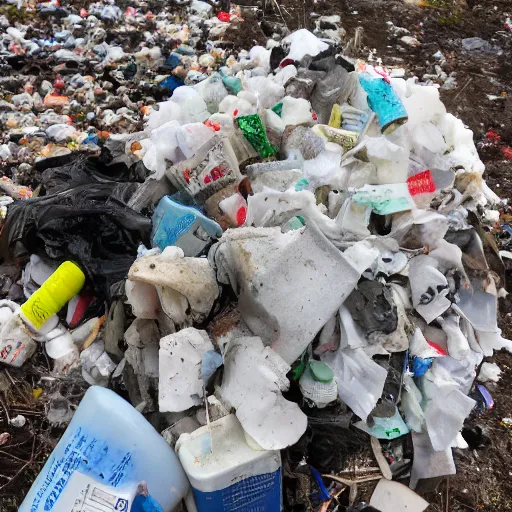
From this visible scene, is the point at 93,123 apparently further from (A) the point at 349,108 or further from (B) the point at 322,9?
(B) the point at 322,9

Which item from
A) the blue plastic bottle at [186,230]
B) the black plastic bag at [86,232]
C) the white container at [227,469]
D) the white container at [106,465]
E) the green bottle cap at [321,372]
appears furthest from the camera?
the black plastic bag at [86,232]

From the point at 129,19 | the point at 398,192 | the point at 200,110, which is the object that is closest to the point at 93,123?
the point at 200,110

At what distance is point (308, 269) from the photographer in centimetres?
187

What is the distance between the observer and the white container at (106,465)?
57.7 inches

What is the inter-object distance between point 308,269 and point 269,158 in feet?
2.99

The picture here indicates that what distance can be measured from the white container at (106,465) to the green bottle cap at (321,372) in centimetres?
58

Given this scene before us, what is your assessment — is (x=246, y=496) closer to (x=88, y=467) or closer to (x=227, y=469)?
(x=227, y=469)

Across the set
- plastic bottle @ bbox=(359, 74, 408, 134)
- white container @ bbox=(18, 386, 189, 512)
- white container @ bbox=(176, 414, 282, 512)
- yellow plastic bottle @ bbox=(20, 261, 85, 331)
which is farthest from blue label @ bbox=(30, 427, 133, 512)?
plastic bottle @ bbox=(359, 74, 408, 134)

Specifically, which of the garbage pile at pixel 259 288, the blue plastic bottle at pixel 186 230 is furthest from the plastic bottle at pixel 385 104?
the blue plastic bottle at pixel 186 230

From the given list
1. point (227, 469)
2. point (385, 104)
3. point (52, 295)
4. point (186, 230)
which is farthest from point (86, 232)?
point (385, 104)

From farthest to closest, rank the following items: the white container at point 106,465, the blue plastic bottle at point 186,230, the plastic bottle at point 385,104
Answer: the plastic bottle at point 385,104 → the blue plastic bottle at point 186,230 → the white container at point 106,465

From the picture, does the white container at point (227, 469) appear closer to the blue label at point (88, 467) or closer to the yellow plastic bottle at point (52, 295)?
the blue label at point (88, 467)

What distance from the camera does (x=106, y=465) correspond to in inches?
59.3

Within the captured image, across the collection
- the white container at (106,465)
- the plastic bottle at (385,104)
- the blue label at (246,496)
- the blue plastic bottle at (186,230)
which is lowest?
the blue label at (246,496)
